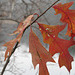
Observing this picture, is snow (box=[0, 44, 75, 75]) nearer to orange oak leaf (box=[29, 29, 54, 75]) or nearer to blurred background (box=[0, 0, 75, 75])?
blurred background (box=[0, 0, 75, 75])

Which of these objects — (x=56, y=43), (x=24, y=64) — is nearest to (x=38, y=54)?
(x=56, y=43)

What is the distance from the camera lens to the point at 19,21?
0.87 m

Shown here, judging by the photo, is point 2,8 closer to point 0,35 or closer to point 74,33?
point 0,35

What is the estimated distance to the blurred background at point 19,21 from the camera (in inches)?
31.7

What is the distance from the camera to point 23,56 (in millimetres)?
823

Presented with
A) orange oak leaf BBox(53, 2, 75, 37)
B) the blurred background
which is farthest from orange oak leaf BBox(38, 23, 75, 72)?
the blurred background

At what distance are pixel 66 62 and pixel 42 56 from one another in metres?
0.04

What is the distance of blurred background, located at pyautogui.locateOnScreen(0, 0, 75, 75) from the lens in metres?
0.81

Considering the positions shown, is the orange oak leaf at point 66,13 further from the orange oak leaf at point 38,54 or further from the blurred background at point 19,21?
the blurred background at point 19,21

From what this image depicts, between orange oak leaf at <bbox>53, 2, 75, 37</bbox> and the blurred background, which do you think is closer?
orange oak leaf at <bbox>53, 2, 75, 37</bbox>

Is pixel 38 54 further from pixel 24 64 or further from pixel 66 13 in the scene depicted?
pixel 24 64

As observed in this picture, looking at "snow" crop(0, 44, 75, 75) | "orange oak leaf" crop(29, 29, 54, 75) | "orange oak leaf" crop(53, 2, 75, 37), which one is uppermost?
"orange oak leaf" crop(53, 2, 75, 37)

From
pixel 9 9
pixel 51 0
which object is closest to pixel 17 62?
pixel 9 9

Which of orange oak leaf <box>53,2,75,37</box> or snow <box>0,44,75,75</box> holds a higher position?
orange oak leaf <box>53,2,75,37</box>
